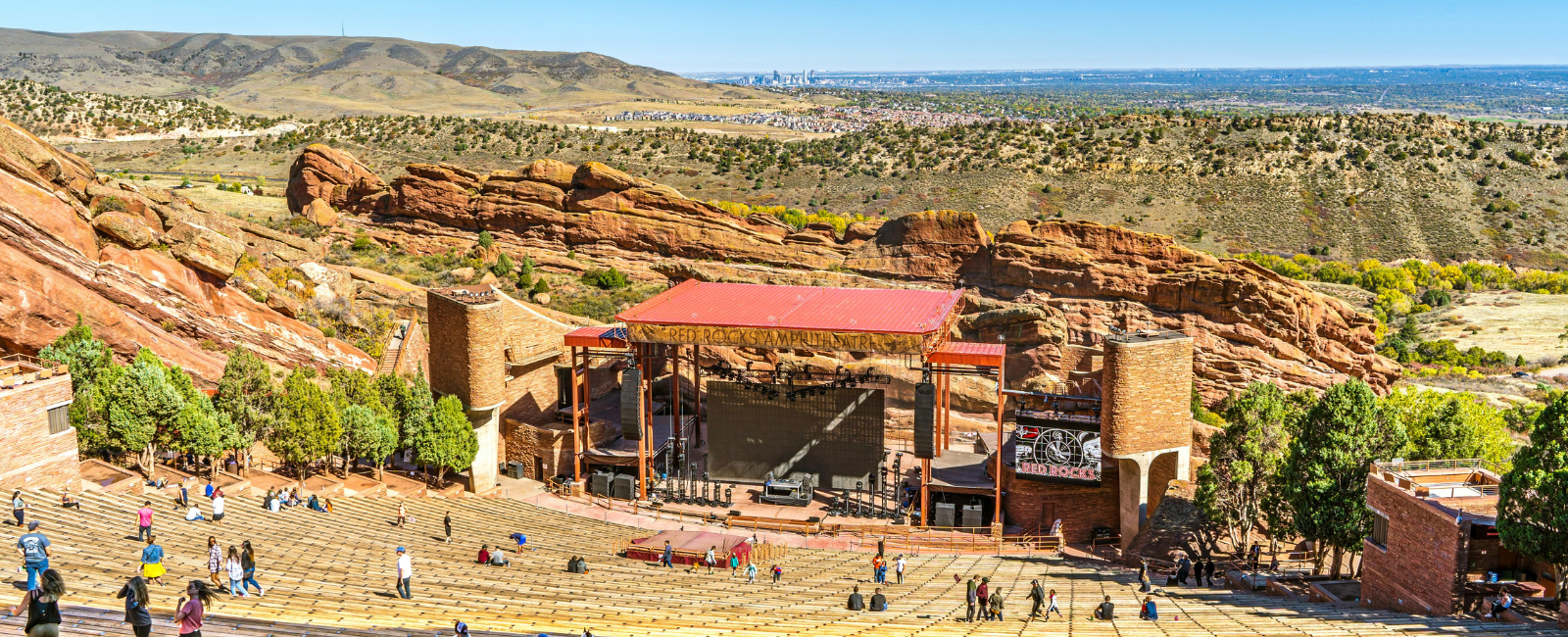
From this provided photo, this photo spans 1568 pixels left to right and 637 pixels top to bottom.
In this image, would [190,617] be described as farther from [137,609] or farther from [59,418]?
[59,418]

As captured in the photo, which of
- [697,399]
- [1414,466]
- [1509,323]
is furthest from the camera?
[1509,323]

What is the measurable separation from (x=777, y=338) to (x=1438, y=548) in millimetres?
19313

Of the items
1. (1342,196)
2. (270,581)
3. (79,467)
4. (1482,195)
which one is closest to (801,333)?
(270,581)

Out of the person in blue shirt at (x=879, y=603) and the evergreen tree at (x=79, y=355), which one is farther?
the evergreen tree at (x=79, y=355)

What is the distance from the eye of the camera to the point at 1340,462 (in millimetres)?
27031

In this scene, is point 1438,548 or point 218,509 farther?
point 218,509

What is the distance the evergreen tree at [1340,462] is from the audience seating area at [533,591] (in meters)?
2.33

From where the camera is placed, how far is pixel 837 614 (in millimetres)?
25141

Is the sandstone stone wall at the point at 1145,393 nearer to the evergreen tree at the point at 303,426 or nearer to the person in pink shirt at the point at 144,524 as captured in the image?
the evergreen tree at the point at 303,426

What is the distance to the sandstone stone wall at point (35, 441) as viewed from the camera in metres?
28.3

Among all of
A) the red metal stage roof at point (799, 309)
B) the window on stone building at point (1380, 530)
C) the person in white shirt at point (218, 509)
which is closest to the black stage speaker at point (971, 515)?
the red metal stage roof at point (799, 309)

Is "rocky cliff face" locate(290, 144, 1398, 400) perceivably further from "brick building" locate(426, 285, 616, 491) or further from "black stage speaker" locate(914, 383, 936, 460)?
"brick building" locate(426, 285, 616, 491)

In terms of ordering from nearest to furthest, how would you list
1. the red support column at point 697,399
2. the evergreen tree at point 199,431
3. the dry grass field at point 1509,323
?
the evergreen tree at point 199,431 < the red support column at point 697,399 < the dry grass field at point 1509,323

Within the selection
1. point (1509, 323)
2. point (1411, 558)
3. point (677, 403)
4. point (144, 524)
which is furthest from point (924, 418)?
point (1509, 323)
